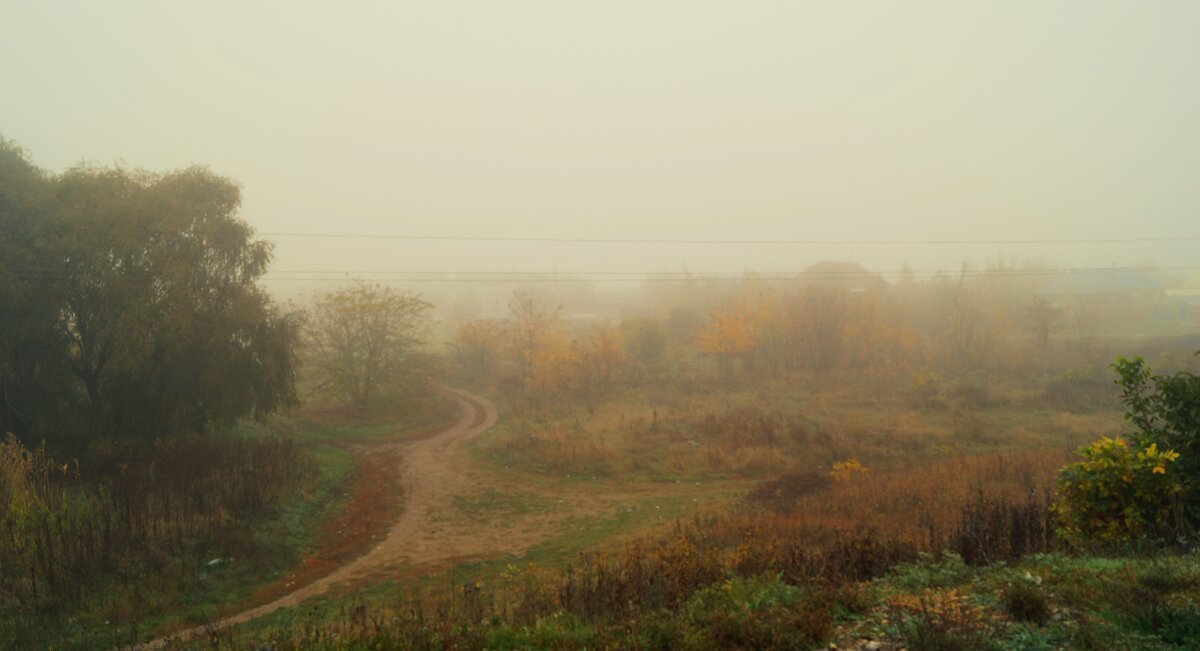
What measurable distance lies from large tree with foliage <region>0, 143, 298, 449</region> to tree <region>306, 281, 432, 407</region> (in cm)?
930

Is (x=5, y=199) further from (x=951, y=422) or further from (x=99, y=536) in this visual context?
(x=951, y=422)

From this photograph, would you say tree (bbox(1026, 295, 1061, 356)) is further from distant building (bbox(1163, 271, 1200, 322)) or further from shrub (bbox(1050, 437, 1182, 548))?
shrub (bbox(1050, 437, 1182, 548))

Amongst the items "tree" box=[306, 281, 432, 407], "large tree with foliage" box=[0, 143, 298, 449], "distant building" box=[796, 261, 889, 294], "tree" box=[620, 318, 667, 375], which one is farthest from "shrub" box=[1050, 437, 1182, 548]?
"distant building" box=[796, 261, 889, 294]

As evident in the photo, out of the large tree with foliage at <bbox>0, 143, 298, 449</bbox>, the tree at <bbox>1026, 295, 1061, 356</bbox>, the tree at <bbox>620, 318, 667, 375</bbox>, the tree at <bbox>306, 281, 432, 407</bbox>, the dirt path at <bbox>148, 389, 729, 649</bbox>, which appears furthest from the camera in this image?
the tree at <bbox>620, 318, 667, 375</bbox>

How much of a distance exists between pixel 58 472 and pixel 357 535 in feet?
30.7

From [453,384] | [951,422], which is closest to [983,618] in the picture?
[951,422]

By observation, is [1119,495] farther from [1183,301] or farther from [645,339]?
[1183,301]

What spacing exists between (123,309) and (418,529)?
1267 cm

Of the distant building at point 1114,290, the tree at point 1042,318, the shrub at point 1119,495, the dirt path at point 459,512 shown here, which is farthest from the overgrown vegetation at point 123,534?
the distant building at point 1114,290

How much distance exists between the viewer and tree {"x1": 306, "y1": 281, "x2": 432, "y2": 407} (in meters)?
30.6

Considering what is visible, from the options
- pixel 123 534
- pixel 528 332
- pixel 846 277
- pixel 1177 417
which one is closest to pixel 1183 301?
pixel 846 277

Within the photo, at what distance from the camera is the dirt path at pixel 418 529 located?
10422mm

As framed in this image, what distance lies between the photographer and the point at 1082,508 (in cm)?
799

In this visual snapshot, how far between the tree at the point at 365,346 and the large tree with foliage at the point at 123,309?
930 centimetres
